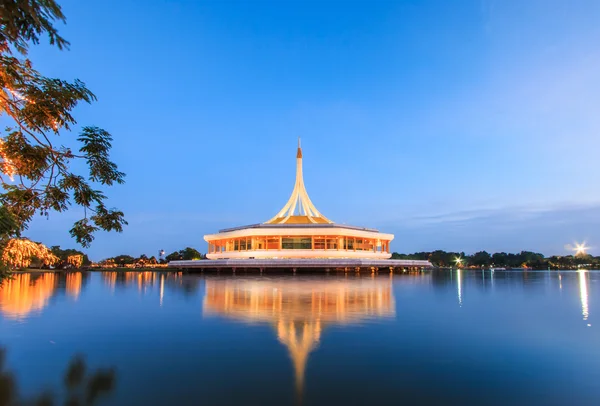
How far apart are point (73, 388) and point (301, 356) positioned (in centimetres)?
359

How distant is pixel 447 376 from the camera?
6.08m

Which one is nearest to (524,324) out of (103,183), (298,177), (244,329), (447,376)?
(447,376)

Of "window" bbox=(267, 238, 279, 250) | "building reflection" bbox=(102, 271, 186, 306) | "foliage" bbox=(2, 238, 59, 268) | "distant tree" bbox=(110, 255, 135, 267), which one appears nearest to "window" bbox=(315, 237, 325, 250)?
"window" bbox=(267, 238, 279, 250)

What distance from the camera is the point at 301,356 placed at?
709 centimetres

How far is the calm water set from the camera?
5281 mm

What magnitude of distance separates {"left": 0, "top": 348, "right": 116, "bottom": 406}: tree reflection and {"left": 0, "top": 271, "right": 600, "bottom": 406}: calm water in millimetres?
32

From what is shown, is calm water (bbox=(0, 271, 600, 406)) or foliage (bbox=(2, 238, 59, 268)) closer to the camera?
calm water (bbox=(0, 271, 600, 406))

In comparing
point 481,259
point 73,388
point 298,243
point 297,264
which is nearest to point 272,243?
point 298,243

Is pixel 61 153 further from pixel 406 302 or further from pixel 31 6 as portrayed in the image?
pixel 406 302

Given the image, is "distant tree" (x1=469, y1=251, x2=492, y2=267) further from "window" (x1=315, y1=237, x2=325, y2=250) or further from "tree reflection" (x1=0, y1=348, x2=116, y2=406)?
"tree reflection" (x1=0, y1=348, x2=116, y2=406)

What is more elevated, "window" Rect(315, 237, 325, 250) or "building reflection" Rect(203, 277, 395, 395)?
"window" Rect(315, 237, 325, 250)

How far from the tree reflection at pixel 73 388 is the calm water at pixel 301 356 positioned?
0.03m

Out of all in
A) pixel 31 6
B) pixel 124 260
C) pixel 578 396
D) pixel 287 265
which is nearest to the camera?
pixel 31 6

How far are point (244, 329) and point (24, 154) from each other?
5.91 metres
